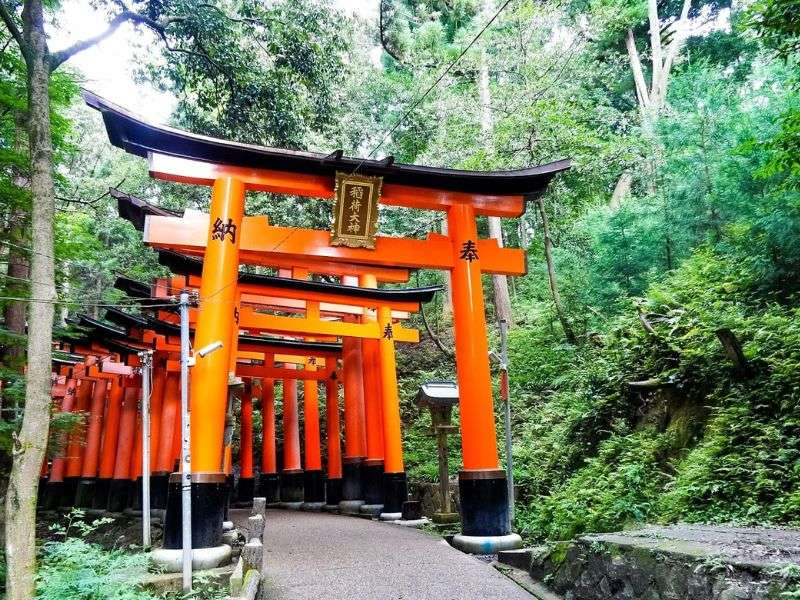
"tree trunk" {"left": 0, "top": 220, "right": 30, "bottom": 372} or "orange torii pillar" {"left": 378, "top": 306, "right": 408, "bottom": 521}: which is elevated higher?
"tree trunk" {"left": 0, "top": 220, "right": 30, "bottom": 372}

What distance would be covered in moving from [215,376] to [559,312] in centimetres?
980

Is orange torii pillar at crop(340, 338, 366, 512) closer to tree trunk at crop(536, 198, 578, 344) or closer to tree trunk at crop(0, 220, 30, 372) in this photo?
tree trunk at crop(536, 198, 578, 344)

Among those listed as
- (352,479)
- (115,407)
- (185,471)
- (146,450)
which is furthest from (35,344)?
(115,407)

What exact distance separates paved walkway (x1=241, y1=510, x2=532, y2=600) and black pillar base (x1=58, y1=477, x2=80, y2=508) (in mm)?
11413

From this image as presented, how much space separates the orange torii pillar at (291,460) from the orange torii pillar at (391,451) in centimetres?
531

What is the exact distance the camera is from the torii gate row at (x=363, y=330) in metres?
12.2

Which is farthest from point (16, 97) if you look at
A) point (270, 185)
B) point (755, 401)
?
point (755, 401)

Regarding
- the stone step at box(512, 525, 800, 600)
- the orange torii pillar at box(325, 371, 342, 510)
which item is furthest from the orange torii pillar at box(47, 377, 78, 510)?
the stone step at box(512, 525, 800, 600)

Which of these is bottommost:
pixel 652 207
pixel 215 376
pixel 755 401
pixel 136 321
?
pixel 755 401

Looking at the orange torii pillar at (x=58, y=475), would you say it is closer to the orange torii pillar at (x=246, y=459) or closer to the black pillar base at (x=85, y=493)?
the black pillar base at (x=85, y=493)

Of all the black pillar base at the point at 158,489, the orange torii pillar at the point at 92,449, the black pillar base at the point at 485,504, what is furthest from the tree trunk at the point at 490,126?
the orange torii pillar at the point at 92,449

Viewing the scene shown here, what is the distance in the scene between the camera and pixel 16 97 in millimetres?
8781

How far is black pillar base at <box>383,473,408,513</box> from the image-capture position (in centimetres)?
1235

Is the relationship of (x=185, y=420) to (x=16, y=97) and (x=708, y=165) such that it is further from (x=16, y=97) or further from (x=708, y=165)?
(x=708, y=165)
